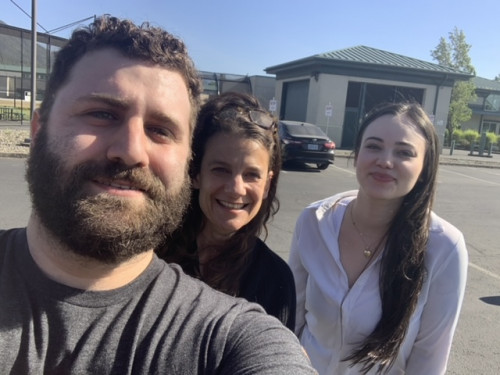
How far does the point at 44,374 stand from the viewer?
3.88ft

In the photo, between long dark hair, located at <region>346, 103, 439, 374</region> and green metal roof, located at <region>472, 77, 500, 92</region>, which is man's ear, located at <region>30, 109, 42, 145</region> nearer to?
long dark hair, located at <region>346, 103, 439, 374</region>

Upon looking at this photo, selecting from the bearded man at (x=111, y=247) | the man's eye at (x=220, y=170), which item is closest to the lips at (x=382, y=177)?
the man's eye at (x=220, y=170)

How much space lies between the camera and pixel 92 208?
4.21ft

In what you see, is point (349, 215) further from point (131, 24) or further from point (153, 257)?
point (131, 24)

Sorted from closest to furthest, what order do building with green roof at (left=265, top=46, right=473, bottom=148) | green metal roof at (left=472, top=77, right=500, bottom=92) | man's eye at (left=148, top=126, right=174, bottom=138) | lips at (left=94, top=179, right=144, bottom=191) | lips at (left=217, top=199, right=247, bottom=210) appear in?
lips at (left=94, top=179, right=144, bottom=191) → man's eye at (left=148, top=126, right=174, bottom=138) → lips at (left=217, top=199, right=247, bottom=210) → building with green roof at (left=265, top=46, right=473, bottom=148) → green metal roof at (left=472, top=77, right=500, bottom=92)

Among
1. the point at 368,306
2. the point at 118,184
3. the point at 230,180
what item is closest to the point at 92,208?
the point at 118,184

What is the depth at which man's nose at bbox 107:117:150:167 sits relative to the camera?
133 centimetres

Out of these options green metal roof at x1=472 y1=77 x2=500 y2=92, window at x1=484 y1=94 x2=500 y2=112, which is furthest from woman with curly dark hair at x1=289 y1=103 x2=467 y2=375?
window at x1=484 y1=94 x2=500 y2=112

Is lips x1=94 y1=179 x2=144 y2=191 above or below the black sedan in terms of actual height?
above

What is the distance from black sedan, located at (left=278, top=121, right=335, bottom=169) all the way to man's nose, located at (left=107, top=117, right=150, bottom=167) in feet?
39.8

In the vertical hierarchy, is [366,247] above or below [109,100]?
below

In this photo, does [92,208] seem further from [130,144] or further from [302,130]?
[302,130]

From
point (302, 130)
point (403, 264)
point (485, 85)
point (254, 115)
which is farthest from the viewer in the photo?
point (485, 85)

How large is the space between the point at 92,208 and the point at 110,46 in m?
0.57
